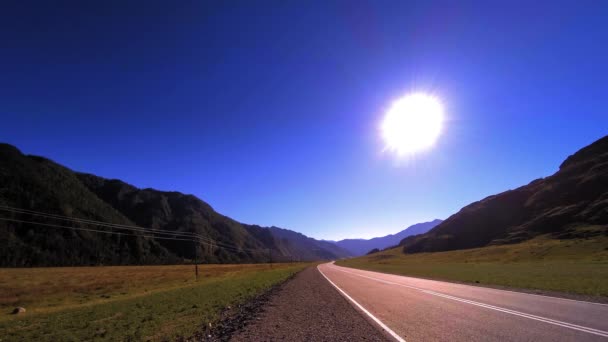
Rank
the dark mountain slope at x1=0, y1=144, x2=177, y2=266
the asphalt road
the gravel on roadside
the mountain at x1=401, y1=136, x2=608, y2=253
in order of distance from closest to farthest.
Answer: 1. the asphalt road
2. the gravel on roadside
3. the dark mountain slope at x1=0, y1=144, x2=177, y2=266
4. the mountain at x1=401, y1=136, x2=608, y2=253

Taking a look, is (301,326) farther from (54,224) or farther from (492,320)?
(54,224)

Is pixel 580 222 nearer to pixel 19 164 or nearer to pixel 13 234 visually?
pixel 13 234

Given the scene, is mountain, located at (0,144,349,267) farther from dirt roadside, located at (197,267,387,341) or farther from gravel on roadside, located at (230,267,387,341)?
gravel on roadside, located at (230,267,387,341)

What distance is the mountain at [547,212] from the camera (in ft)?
379

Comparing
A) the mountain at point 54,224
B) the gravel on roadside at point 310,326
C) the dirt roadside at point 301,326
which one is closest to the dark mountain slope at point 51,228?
the mountain at point 54,224

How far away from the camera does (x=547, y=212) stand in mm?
137000

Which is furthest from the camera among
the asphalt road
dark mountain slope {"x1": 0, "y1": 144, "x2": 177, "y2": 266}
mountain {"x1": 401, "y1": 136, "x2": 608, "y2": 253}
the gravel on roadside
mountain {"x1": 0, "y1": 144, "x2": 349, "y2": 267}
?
mountain {"x1": 401, "y1": 136, "x2": 608, "y2": 253}

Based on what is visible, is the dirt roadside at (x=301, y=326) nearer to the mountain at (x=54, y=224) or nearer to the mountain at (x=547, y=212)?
the mountain at (x=54, y=224)

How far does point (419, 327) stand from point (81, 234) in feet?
516

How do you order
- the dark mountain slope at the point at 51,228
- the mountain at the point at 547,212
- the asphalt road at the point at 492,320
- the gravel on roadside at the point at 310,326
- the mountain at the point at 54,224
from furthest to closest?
1. the mountain at the point at 547,212
2. the mountain at the point at 54,224
3. the dark mountain slope at the point at 51,228
4. the gravel on roadside at the point at 310,326
5. the asphalt road at the point at 492,320

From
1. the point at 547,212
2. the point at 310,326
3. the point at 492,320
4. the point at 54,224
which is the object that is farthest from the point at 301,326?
the point at 547,212

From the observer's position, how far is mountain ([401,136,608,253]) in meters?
115

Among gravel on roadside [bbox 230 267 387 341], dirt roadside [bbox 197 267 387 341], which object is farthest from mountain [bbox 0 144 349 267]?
gravel on roadside [bbox 230 267 387 341]

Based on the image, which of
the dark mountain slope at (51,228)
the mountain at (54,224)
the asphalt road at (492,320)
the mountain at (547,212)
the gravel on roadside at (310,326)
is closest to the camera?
the asphalt road at (492,320)
